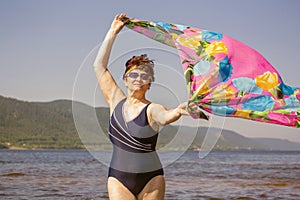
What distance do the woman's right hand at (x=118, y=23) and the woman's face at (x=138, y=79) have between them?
A: 564 millimetres

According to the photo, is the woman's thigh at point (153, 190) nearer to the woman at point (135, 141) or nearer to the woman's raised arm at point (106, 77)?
the woman at point (135, 141)

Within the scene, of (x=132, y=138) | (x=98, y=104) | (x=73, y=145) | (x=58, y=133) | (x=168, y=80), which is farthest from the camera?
(x=58, y=133)

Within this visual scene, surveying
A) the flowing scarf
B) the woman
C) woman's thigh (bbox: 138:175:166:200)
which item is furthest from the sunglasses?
woman's thigh (bbox: 138:175:166:200)

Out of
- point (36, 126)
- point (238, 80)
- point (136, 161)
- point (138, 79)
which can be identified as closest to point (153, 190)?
point (136, 161)

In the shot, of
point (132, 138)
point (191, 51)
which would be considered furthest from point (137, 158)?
point (191, 51)

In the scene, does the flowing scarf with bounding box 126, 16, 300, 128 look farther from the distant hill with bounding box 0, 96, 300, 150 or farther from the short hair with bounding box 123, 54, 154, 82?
the distant hill with bounding box 0, 96, 300, 150

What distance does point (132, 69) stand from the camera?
4.81m

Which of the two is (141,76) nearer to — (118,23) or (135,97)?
(135,97)

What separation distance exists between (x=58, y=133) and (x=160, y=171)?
13423cm

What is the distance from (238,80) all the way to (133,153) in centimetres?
120

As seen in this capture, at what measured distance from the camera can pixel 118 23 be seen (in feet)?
17.0

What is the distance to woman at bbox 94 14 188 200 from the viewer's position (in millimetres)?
4672

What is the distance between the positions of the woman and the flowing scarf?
0.44 meters

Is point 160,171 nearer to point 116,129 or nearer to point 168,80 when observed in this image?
point 116,129
